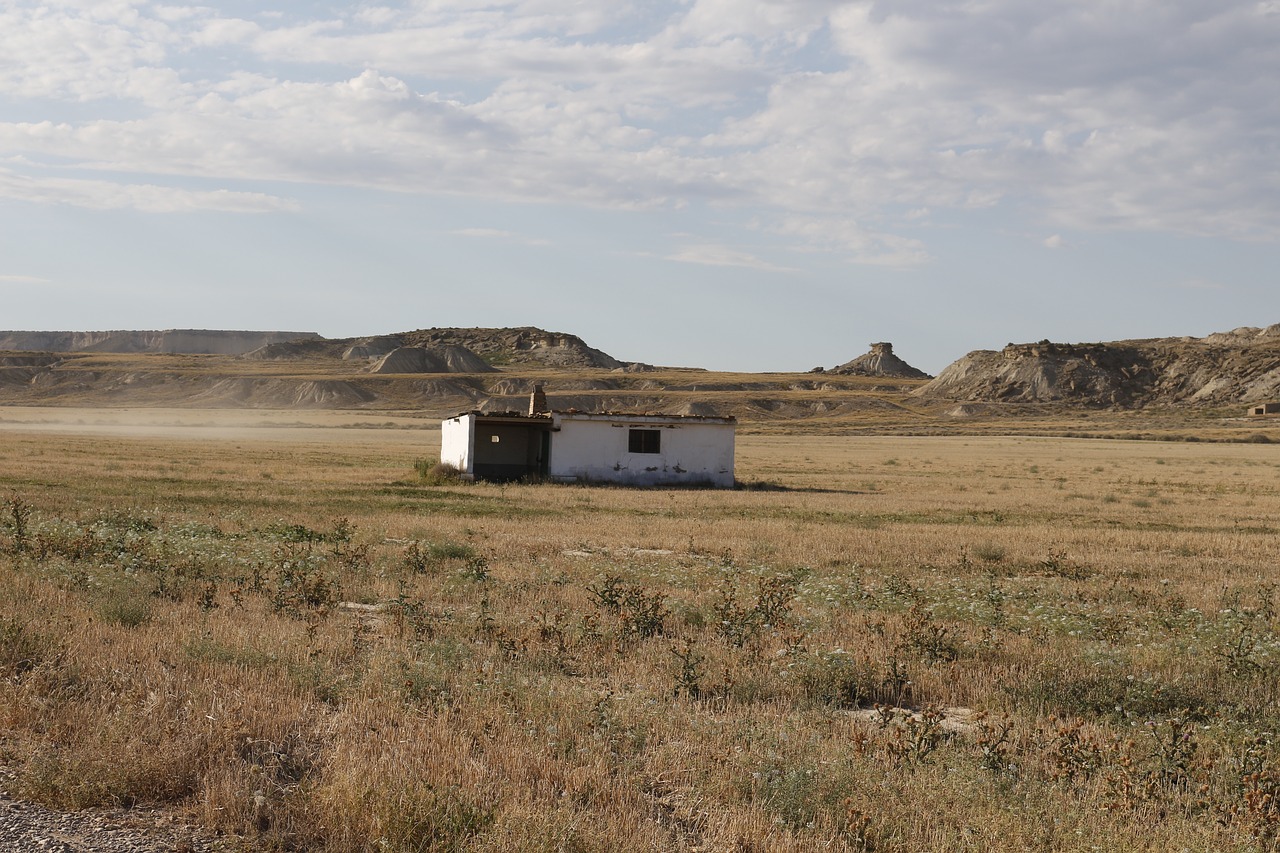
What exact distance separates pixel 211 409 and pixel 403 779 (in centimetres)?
12987

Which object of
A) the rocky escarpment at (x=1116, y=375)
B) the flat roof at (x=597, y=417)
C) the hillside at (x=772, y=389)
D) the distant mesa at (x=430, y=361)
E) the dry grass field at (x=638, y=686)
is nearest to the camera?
the dry grass field at (x=638, y=686)

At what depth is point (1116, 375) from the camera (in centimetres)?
15188

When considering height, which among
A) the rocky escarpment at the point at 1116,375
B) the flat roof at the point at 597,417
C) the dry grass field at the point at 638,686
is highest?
the rocky escarpment at the point at 1116,375

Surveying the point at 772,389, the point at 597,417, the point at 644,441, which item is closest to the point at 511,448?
the point at 597,417

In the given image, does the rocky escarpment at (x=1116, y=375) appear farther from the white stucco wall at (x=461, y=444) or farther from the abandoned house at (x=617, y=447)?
the white stucco wall at (x=461, y=444)

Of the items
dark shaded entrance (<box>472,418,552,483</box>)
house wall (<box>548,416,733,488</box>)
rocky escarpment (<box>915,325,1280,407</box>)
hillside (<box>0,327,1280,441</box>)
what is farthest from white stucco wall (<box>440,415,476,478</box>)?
rocky escarpment (<box>915,325,1280,407</box>)

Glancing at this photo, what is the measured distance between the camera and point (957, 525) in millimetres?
23922

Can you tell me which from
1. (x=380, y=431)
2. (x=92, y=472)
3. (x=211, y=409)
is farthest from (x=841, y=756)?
(x=211, y=409)

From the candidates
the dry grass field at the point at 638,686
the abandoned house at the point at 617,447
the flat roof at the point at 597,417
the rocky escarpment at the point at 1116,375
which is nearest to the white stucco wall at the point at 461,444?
the abandoned house at the point at 617,447

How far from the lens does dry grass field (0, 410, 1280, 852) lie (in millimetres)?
5438

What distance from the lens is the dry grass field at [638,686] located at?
5.44 meters

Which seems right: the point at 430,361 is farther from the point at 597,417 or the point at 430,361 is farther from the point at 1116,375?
the point at 597,417

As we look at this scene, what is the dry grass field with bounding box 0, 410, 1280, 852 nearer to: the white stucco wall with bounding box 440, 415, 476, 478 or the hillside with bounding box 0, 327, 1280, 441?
the white stucco wall with bounding box 440, 415, 476, 478

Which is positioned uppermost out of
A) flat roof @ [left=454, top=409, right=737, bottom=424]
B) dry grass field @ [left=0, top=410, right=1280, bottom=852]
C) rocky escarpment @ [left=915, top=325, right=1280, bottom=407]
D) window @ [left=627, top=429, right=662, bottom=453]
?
rocky escarpment @ [left=915, top=325, right=1280, bottom=407]
